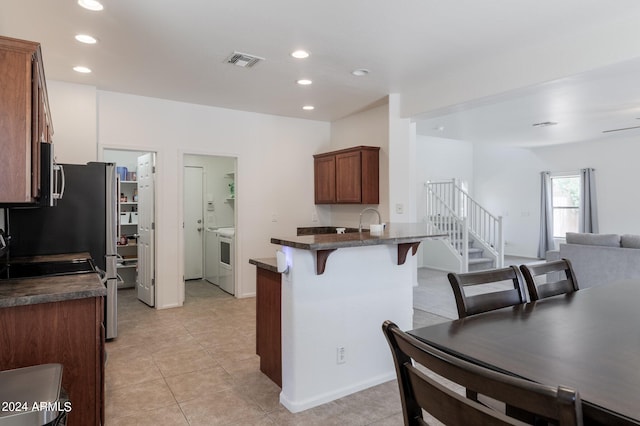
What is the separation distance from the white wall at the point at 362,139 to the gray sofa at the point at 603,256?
8.69ft

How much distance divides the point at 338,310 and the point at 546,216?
8012mm

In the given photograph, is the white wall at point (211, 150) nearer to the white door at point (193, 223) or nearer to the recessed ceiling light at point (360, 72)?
the white door at point (193, 223)

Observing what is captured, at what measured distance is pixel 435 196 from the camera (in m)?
7.67

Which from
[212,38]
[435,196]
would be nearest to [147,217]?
[212,38]

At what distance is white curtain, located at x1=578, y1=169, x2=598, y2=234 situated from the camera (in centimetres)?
812

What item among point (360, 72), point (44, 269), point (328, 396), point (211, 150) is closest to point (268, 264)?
point (328, 396)

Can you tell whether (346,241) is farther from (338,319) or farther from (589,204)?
(589,204)

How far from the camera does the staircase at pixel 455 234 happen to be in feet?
23.2

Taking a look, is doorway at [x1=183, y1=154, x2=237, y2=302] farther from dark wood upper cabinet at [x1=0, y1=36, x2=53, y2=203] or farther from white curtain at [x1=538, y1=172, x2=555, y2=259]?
white curtain at [x1=538, y1=172, x2=555, y2=259]

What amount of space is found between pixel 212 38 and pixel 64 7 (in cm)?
101

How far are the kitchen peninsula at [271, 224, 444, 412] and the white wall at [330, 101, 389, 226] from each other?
2176 mm

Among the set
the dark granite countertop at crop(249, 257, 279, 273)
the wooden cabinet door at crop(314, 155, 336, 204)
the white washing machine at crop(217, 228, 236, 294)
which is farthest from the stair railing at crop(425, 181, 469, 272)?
the dark granite countertop at crop(249, 257, 279, 273)

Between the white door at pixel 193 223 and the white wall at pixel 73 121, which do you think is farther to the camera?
the white door at pixel 193 223

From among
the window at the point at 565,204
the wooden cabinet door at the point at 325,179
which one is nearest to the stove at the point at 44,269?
the wooden cabinet door at the point at 325,179
